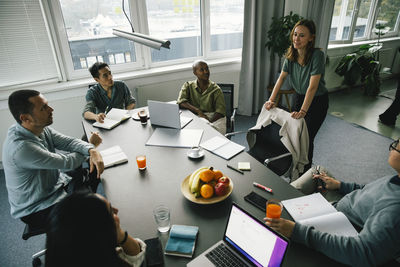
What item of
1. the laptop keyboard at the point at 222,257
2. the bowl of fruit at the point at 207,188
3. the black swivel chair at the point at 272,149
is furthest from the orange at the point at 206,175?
the black swivel chair at the point at 272,149

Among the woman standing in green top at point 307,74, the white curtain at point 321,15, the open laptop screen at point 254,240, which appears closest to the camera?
the open laptop screen at point 254,240

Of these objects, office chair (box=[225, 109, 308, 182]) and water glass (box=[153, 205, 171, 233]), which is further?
office chair (box=[225, 109, 308, 182])

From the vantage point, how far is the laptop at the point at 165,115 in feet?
7.76

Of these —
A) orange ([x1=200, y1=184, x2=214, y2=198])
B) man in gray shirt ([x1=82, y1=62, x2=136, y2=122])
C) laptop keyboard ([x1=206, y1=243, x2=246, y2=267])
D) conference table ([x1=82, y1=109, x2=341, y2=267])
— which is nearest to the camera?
laptop keyboard ([x1=206, y1=243, x2=246, y2=267])

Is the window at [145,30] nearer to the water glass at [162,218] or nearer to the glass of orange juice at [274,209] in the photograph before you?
the water glass at [162,218]

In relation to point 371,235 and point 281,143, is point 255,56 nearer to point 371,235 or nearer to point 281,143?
point 281,143

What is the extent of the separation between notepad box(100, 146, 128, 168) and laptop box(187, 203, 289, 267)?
40.0 inches

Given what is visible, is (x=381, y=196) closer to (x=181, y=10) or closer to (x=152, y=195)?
(x=152, y=195)

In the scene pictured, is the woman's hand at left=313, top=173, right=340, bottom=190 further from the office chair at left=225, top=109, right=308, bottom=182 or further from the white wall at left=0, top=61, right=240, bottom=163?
the white wall at left=0, top=61, right=240, bottom=163

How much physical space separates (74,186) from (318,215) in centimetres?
181

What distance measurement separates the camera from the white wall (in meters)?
3.31

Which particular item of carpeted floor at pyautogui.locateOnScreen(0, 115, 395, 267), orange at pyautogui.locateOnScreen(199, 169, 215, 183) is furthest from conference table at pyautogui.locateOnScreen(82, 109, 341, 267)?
carpeted floor at pyautogui.locateOnScreen(0, 115, 395, 267)

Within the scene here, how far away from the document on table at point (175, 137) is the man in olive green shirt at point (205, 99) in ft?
1.81

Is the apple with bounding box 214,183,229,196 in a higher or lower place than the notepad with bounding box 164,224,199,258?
higher
